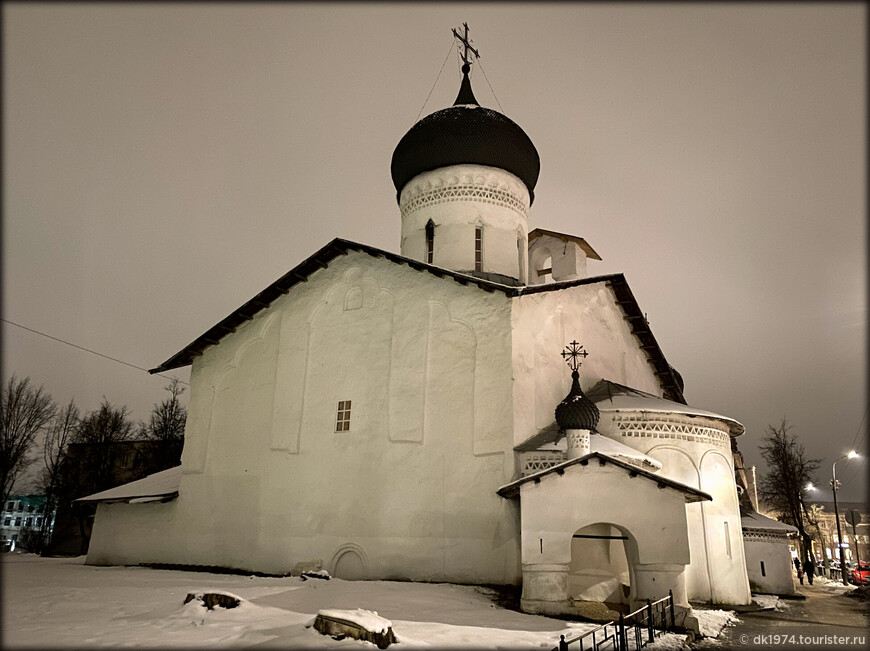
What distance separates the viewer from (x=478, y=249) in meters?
17.0

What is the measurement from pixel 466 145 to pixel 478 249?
287cm

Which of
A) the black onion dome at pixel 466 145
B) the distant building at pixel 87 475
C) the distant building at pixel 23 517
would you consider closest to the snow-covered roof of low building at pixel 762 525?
the black onion dome at pixel 466 145

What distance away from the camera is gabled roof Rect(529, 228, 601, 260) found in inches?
731

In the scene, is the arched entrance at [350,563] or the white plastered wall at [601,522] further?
the arched entrance at [350,563]

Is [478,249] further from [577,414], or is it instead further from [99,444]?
[99,444]

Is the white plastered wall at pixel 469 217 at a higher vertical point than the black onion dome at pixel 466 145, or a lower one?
lower

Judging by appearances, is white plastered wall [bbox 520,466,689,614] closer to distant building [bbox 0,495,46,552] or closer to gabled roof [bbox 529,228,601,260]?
gabled roof [bbox 529,228,601,260]

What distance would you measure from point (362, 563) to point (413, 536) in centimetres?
134

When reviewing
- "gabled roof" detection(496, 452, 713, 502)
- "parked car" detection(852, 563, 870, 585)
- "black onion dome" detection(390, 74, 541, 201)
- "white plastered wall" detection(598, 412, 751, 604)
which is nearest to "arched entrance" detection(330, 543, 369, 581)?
"gabled roof" detection(496, 452, 713, 502)

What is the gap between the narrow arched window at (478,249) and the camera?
55.4ft

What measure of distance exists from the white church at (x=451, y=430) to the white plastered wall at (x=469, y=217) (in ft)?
0.18

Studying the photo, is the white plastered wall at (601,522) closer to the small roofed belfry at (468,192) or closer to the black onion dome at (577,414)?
the black onion dome at (577,414)

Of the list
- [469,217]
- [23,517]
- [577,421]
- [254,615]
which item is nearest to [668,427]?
[577,421]

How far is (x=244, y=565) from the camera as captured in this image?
557 inches
